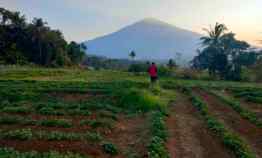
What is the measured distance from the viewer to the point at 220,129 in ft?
30.7

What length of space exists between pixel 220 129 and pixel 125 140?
3.16 metres

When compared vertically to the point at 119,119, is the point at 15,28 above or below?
above

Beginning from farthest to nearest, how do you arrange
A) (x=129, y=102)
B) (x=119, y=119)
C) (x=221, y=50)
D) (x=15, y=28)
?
(x=15, y=28) < (x=221, y=50) < (x=129, y=102) < (x=119, y=119)

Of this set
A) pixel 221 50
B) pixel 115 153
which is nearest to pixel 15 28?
pixel 221 50

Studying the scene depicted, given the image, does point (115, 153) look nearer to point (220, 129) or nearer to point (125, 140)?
point (125, 140)

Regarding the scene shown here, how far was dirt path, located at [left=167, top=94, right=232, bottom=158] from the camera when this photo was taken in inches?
294

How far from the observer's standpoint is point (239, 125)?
10.5m

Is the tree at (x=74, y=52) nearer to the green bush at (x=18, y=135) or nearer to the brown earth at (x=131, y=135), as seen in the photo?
the brown earth at (x=131, y=135)

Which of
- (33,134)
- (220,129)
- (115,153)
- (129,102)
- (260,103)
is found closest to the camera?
(115,153)

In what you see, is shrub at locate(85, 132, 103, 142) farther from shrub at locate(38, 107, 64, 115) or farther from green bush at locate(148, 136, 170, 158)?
shrub at locate(38, 107, 64, 115)

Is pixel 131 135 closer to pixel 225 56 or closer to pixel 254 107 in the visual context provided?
pixel 254 107

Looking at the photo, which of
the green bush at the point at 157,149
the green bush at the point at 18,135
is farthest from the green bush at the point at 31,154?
the green bush at the point at 157,149

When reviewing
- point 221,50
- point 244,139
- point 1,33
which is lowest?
point 244,139

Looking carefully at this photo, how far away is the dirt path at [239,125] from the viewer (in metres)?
8.56
